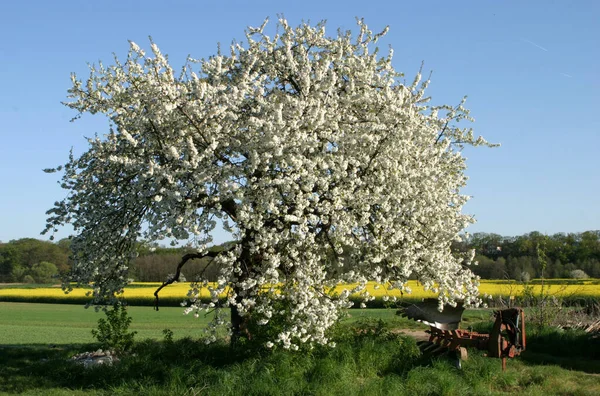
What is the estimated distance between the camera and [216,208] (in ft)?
39.4

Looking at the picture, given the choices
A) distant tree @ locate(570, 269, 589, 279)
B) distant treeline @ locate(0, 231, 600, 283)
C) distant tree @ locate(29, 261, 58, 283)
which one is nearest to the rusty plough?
distant treeline @ locate(0, 231, 600, 283)

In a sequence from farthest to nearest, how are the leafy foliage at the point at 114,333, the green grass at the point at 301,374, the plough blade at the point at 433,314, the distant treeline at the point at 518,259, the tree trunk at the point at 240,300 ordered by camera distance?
the distant treeline at the point at 518,259
the plough blade at the point at 433,314
the leafy foliage at the point at 114,333
the tree trunk at the point at 240,300
the green grass at the point at 301,374

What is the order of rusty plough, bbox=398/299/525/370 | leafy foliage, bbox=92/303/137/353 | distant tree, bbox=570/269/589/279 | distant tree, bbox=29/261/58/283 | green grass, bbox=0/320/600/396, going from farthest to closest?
distant tree, bbox=29/261/58/283, distant tree, bbox=570/269/589/279, leafy foliage, bbox=92/303/137/353, rusty plough, bbox=398/299/525/370, green grass, bbox=0/320/600/396

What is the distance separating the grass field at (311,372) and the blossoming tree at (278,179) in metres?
0.71

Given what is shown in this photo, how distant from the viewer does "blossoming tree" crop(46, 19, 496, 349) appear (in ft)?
38.6

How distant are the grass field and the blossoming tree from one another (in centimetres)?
71

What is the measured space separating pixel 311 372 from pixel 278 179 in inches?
147

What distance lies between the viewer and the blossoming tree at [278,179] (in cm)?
1176

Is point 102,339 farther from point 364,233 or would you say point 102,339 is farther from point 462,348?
point 462,348

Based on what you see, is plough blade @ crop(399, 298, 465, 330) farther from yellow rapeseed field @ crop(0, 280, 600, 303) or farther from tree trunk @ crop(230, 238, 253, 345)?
yellow rapeseed field @ crop(0, 280, 600, 303)

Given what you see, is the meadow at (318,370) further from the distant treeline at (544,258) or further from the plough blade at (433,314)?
the distant treeline at (544,258)

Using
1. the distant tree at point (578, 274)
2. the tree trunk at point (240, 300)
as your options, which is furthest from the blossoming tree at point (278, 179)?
the distant tree at point (578, 274)

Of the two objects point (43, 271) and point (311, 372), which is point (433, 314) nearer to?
point (311, 372)

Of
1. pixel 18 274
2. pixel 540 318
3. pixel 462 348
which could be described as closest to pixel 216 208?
pixel 462 348
